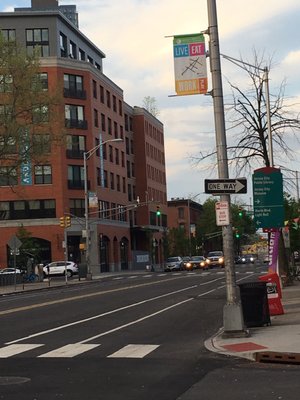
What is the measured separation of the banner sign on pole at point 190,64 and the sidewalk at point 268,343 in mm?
5302

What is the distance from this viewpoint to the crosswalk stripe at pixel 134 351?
1129 cm

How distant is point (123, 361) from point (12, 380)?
2.20m

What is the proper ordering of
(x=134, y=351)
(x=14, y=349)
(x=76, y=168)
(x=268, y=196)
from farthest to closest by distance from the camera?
(x=76, y=168) → (x=268, y=196) → (x=14, y=349) → (x=134, y=351)

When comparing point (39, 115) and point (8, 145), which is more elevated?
point (39, 115)

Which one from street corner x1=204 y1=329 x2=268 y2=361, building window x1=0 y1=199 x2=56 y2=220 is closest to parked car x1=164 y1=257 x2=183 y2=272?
building window x1=0 y1=199 x2=56 y2=220

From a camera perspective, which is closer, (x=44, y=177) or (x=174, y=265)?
(x=174, y=265)

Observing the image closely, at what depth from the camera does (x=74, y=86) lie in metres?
72.8

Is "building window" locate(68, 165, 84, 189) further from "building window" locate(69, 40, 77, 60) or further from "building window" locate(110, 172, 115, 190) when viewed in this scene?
"building window" locate(69, 40, 77, 60)

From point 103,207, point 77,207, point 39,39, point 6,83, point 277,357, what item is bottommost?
point 277,357

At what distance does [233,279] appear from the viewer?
13211 millimetres

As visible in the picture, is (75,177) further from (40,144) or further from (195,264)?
(40,144)

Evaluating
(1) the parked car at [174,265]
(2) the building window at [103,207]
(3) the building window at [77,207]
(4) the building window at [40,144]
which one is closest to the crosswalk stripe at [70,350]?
(4) the building window at [40,144]

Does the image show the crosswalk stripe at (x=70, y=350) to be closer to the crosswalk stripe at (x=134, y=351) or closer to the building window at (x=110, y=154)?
the crosswalk stripe at (x=134, y=351)

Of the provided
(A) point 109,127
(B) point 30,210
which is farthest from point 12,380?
(A) point 109,127
